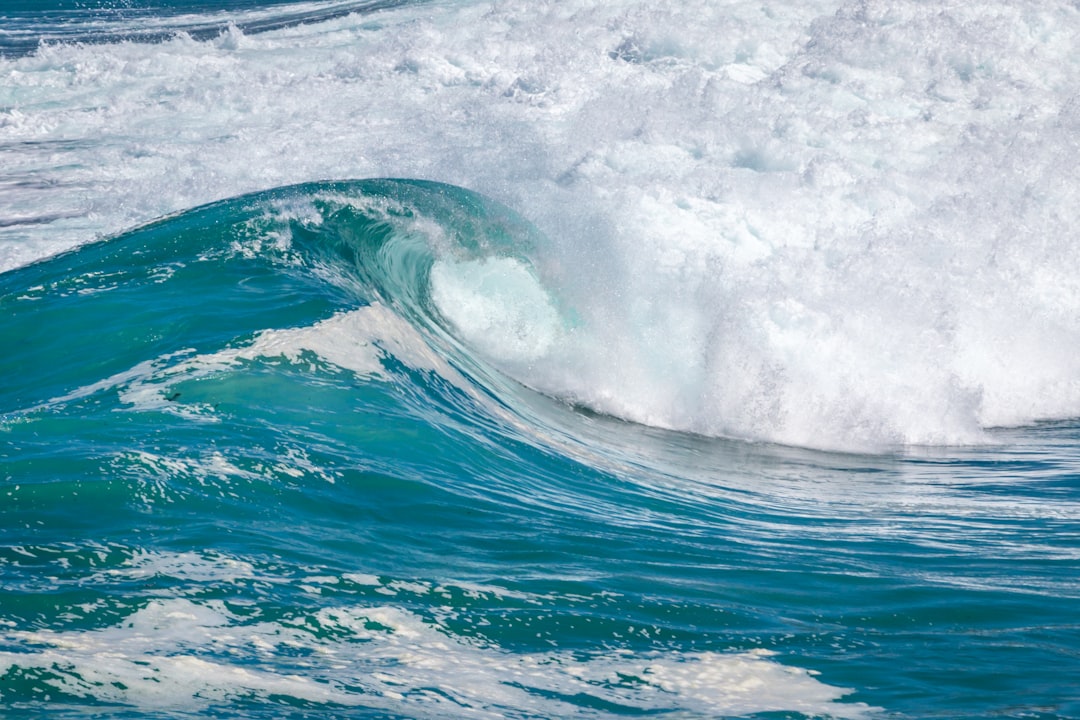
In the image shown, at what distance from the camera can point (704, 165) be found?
597 inches

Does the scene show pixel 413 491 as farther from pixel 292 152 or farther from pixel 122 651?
pixel 292 152

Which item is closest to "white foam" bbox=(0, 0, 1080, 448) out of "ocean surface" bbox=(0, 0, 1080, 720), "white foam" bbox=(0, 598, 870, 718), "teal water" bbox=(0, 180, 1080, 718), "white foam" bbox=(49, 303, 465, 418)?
"ocean surface" bbox=(0, 0, 1080, 720)

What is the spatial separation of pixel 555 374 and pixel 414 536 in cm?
418

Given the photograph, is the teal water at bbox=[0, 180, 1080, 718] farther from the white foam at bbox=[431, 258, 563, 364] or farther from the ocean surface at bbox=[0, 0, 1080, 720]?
the white foam at bbox=[431, 258, 563, 364]

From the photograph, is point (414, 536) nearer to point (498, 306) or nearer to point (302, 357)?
point (302, 357)

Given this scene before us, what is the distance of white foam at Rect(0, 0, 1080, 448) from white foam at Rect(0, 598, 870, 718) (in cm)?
492

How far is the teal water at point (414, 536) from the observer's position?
375 centimetres

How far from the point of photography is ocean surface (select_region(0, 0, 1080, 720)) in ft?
13.0

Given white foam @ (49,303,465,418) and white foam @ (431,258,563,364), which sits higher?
white foam @ (431,258,563,364)

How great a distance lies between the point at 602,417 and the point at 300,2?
19.3 meters

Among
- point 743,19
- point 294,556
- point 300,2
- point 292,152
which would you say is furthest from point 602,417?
point 300,2

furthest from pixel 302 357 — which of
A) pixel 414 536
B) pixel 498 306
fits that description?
pixel 498 306

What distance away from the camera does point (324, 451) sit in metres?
5.71

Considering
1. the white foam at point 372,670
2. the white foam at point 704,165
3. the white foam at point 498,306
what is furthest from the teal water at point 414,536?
the white foam at point 704,165
